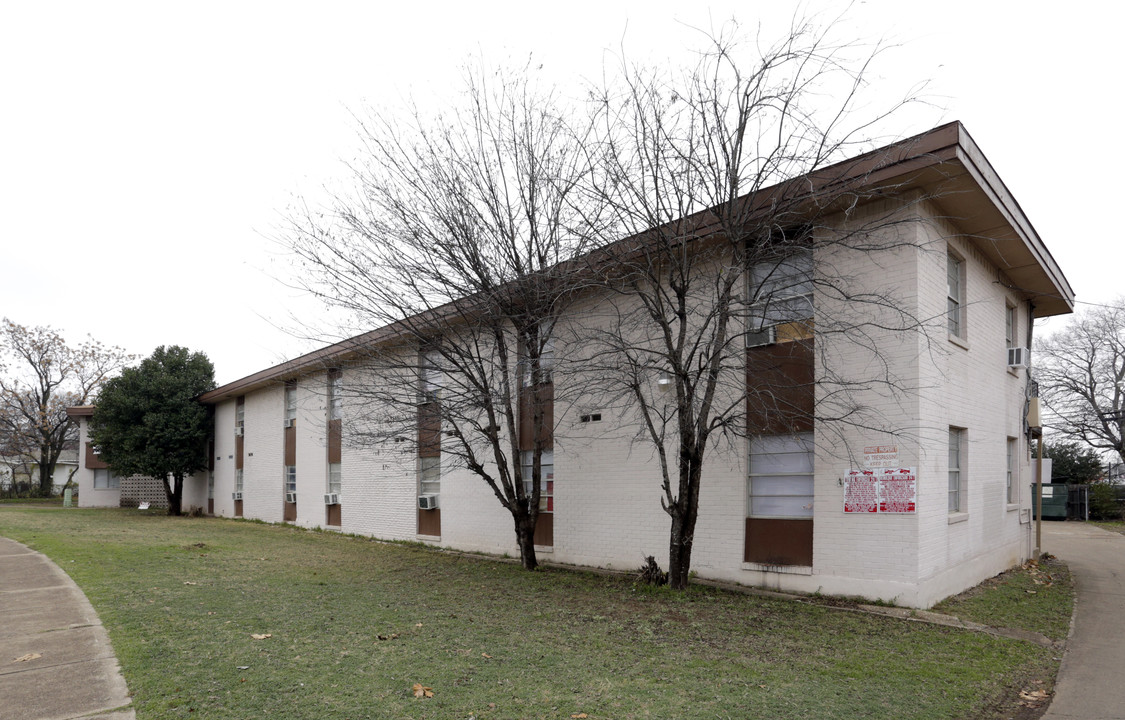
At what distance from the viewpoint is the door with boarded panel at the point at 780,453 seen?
33.1ft

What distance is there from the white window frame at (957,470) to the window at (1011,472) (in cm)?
363

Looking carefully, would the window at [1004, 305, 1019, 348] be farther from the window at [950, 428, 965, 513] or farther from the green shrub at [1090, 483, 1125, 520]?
the green shrub at [1090, 483, 1125, 520]

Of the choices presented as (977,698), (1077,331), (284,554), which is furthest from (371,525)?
(1077,331)

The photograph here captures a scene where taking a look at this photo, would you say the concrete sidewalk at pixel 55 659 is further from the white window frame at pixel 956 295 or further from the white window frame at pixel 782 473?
the white window frame at pixel 956 295

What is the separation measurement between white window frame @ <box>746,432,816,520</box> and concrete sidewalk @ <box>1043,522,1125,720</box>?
331cm

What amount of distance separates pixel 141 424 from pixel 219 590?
23573 mm

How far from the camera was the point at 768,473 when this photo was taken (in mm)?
10531

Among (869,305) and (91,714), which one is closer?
(91,714)

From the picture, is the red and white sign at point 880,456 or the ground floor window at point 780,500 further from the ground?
the red and white sign at point 880,456

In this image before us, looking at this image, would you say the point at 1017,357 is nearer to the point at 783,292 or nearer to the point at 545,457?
the point at 783,292

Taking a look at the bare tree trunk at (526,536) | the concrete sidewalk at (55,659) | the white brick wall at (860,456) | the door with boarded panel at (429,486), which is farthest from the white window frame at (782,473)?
the concrete sidewalk at (55,659)

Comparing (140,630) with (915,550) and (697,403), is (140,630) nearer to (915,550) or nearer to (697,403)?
(697,403)

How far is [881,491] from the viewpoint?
30.4ft

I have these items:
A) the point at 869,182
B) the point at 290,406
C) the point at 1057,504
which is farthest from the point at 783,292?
the point at 1057,504
